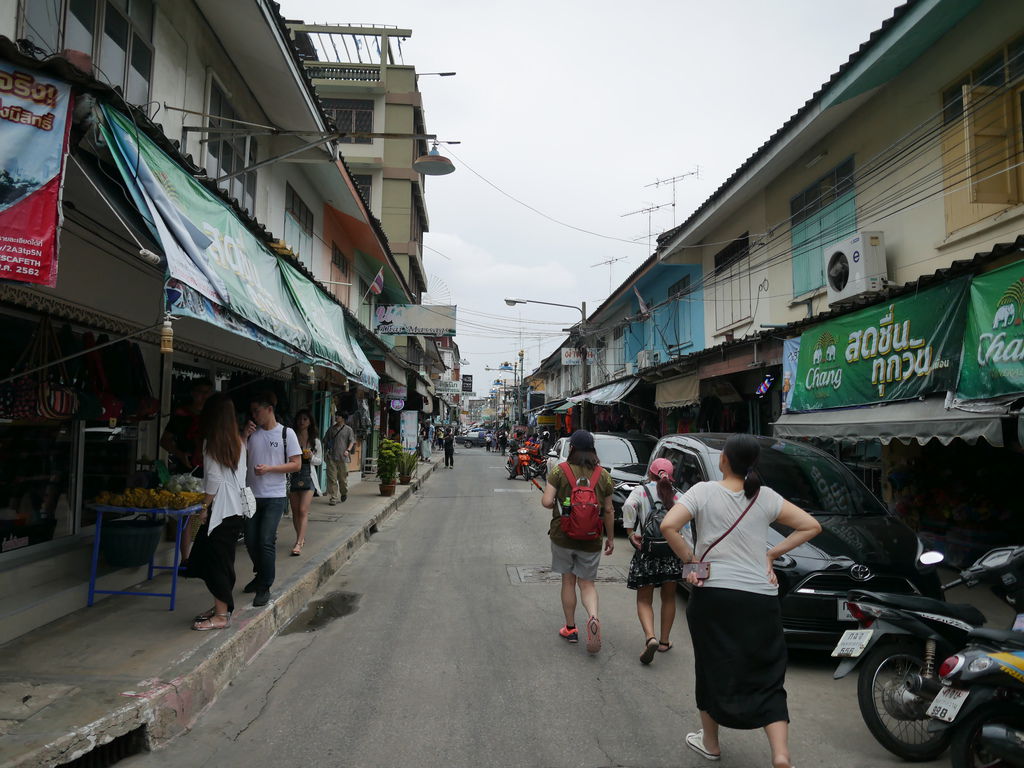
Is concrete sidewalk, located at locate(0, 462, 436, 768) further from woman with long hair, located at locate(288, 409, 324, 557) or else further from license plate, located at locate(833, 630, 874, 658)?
license plate, located at locate(833, 630, 874, 658)

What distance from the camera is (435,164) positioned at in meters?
9.48

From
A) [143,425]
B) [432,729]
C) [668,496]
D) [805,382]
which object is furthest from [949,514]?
[143,425]

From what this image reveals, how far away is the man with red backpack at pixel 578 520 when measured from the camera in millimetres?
5219

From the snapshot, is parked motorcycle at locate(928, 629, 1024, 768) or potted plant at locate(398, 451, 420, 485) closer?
parked motorcycle at locate(928, 629, 1024, 768)

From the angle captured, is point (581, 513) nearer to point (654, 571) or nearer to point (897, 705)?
point (654, 571)

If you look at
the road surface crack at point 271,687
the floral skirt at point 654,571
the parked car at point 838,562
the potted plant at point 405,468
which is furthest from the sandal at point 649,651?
the potted plant at point 405,468

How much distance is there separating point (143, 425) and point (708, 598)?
21.4ft

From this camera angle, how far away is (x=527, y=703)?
4.15 meters

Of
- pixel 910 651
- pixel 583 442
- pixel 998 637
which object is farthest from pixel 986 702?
pixel 583 442

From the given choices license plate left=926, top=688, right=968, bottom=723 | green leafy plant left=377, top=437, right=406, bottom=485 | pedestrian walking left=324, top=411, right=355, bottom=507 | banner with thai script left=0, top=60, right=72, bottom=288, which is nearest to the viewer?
license plate left=926, top=688, right=968, bottom=723

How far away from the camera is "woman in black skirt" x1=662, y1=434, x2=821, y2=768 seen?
10.2 ft

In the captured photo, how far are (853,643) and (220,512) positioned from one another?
441 cm

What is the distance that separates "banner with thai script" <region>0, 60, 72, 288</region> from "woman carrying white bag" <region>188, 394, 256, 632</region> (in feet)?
6.80

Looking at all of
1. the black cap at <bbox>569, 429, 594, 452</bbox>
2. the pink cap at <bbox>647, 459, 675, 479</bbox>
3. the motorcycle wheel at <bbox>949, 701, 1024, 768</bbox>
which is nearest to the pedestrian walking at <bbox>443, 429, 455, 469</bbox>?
the black cap at <bbox>569, 429, 594, 452</bbox>
